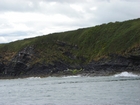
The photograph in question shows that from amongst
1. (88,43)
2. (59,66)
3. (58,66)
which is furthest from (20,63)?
(88,43)

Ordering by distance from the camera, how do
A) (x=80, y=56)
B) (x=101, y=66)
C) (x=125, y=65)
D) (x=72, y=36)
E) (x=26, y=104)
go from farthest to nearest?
(x=72, y=36), (x=80, y=56), (x=101, y=66), (x=125, y=65), (x=26, y=104)

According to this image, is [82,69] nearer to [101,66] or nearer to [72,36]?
[101,66]

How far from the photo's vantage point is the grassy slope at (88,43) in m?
118

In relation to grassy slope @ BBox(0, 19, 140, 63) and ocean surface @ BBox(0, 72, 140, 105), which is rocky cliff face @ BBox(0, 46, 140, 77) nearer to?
grassy slope @ BBox(0, 19, 140, 63)

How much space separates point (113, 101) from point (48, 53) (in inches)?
4138

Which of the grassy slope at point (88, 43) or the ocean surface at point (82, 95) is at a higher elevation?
the grassy slope at point (88, 43)

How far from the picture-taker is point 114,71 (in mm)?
102750

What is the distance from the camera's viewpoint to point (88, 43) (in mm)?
141750

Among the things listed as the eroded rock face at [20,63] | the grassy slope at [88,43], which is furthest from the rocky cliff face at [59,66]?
the grassy slope at [88,43]

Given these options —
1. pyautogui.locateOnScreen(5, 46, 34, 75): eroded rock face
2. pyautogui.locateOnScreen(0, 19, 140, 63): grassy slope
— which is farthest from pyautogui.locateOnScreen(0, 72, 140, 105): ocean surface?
pyautogui.locateOnScreen(5, 46, 34, 75): eroded rock face

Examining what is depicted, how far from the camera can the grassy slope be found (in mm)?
118094

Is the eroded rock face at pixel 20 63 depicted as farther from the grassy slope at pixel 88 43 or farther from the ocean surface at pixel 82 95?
the ocean surface at pixel 82 95

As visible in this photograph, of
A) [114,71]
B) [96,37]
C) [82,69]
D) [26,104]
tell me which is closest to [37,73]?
[82,69]

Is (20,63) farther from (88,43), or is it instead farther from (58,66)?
(88,43)
